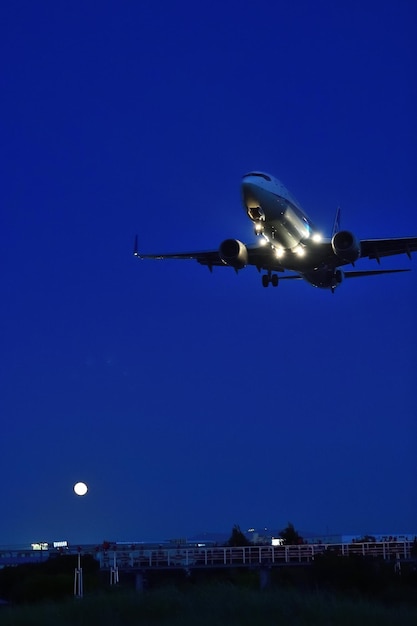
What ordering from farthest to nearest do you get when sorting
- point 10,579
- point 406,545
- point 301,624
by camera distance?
point 10,579
point 406,545
point 301,624

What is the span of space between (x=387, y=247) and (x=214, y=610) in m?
25.1

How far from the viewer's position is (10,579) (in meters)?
56.1

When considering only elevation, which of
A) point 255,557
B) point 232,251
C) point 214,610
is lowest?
point 214,610

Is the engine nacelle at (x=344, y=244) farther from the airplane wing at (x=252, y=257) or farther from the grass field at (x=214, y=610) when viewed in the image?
the grass field at (x=214, y=610)

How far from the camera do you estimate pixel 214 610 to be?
82.3 ft

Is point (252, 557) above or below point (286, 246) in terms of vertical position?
below

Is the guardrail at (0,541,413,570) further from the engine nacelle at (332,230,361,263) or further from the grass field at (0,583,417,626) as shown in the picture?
the grass field at (0,583,417,626)

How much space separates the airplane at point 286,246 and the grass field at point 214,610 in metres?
16.2

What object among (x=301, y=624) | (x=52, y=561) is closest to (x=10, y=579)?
(x=52, y=561)

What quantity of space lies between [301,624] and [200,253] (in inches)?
1032

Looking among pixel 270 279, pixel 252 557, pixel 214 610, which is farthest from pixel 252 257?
pixel 214 610

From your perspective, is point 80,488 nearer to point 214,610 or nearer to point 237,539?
point 214,610

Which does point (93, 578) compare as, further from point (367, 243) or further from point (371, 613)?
point (371, 613)

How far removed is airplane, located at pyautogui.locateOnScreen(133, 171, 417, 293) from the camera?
41.2 meters
